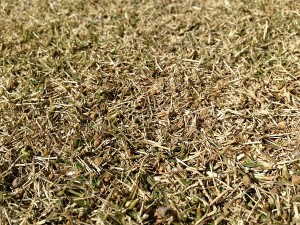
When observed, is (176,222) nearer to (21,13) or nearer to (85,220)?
(85,220)

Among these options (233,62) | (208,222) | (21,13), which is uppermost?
(21,13)

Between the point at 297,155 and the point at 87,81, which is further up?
the point at 87,81

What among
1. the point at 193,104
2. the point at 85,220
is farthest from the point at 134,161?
the point at 193,104

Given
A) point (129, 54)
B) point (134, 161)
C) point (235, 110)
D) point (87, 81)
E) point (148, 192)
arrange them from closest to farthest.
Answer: point (148, 192) < point (134, 161) < point (235, 110) < point (87, 81) < point (129, 54)

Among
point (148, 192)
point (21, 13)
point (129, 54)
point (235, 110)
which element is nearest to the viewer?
point (148, 192)

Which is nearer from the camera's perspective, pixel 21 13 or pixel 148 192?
pixel 148 192

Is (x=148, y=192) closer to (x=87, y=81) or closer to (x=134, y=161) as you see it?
(x=134, y=161)
